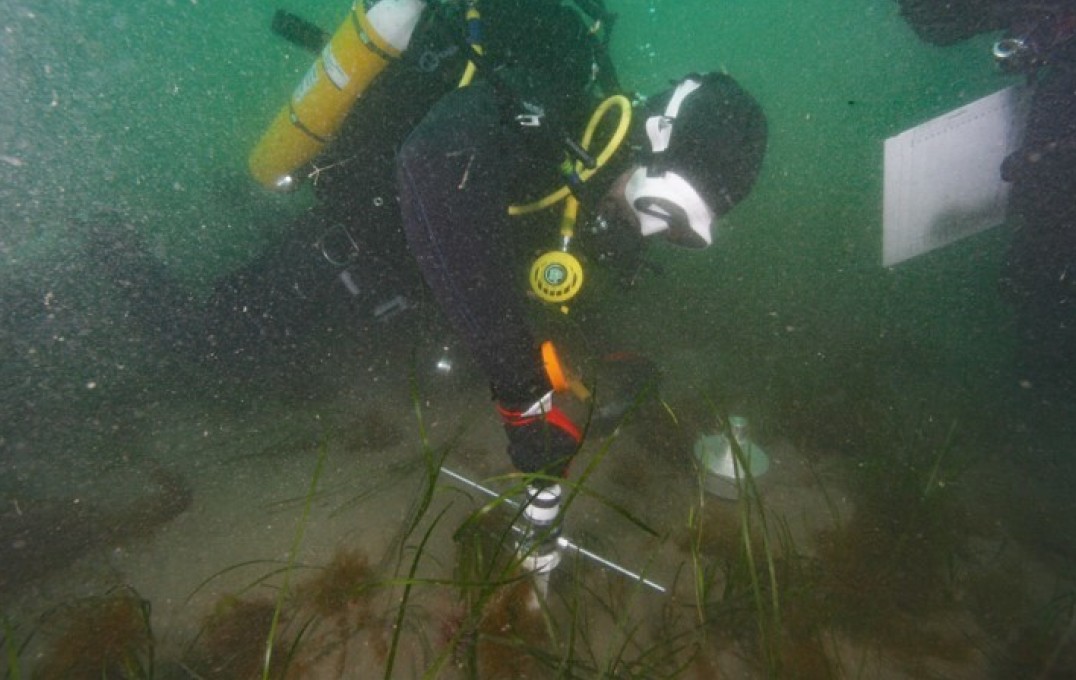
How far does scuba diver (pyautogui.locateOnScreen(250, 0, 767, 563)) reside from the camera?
2178 mm

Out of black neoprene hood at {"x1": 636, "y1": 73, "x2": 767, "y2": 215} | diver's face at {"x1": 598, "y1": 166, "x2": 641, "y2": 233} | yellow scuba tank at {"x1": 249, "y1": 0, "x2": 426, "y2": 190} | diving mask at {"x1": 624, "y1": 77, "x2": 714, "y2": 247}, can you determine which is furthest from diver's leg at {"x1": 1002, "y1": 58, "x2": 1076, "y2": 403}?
yellow scuba tank at {"x1": 249, "y1": 0, "x2": 426, "y2": 190}

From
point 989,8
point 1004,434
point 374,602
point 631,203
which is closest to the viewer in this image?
point 374,602

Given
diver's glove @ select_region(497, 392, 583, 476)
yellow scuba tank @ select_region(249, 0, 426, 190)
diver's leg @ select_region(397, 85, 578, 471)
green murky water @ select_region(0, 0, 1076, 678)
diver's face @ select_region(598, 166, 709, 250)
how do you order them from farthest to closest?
yellow scuba tank @ select_region(249, 0, 426, 190) < diver's face @ select_region(598, 166, 709, 250) < green murky water @ select_region(0, 0, 1076, 678) < diver's glove @ select_region(497, 392, 583, 476) < diver's leg @ select_region(397, 85, 578, 471)

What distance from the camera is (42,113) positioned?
16406 millimetres

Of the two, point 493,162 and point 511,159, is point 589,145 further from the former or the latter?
point 493,162

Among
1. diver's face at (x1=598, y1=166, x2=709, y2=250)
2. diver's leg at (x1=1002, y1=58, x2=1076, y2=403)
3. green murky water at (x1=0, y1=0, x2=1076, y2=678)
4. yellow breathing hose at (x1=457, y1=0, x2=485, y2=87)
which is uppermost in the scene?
diver's leg at (x1=1002, y1=58, x2=1076, y2=403)

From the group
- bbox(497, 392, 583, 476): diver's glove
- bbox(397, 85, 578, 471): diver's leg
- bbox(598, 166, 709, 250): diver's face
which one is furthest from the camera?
bbox(598, 166, 709, 250): diver's face

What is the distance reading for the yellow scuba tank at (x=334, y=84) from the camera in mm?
3443

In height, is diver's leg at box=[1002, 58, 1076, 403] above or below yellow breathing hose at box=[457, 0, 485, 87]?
above

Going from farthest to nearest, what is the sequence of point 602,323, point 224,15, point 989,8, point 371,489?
point 224,15, point 602,323, point 989,8, point 371,489

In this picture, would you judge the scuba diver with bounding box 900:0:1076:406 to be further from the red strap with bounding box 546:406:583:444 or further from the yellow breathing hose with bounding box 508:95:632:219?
the red strap with bounding box 546:406:583:444

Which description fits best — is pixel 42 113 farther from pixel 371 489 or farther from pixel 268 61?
pixel 371 489

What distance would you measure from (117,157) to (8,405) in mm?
14555

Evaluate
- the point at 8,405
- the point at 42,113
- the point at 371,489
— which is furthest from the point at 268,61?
the point at 371,489
